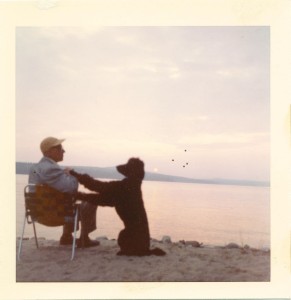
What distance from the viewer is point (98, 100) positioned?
4.54 m

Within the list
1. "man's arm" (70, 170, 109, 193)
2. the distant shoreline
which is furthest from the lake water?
"man's arm" (70, 170, 109, 193)

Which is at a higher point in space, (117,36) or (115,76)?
(117,36)

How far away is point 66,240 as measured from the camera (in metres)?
4.56

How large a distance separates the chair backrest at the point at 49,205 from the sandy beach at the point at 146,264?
0.21 metres

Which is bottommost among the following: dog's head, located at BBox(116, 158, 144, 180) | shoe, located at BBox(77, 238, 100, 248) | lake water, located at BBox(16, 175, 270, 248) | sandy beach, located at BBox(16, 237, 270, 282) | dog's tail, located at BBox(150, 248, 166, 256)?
sandy beach, located at BBox(16, 237, 270, 282)

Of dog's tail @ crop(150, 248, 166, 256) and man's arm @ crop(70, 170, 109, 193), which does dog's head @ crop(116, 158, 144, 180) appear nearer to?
man's arm @ crop(70, 170, 109, 193)

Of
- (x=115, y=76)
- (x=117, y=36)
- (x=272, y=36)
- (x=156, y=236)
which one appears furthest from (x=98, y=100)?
(x=272, y=36)

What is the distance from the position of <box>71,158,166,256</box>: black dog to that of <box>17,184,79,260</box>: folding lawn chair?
13 centimetres

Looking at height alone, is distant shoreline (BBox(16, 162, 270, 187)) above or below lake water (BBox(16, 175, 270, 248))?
above

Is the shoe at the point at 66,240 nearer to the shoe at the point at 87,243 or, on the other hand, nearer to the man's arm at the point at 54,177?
the shoe at the point at 87,243

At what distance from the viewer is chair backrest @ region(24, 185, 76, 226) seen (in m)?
4.47

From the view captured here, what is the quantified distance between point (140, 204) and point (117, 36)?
1.44 metres

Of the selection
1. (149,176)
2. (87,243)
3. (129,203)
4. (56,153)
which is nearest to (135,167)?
(149,176)

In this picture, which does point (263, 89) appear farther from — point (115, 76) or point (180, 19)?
point (115, 76)
